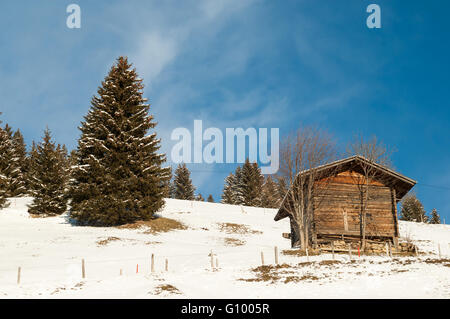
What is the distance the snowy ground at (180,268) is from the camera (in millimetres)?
14320

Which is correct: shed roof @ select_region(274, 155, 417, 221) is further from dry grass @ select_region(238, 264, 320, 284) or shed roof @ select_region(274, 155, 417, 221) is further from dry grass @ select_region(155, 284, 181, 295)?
dry grass @ select_region(155, 284, 181, 295)

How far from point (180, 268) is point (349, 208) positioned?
45.4 feet

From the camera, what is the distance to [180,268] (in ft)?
72.7

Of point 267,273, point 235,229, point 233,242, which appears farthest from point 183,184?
point 267,273

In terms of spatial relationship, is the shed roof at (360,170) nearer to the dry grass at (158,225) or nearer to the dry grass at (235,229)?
the dry grass at (235,229)

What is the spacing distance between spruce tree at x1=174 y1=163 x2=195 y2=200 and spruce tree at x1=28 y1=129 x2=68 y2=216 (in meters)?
42.6

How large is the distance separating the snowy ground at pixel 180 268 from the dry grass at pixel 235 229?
2.12 ft

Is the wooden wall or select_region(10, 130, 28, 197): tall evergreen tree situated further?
select_region(10, 130, 28, 197): tall evergreen tree

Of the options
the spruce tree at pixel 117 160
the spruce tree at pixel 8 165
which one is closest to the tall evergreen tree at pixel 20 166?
the spruce tree at pixel 8 165

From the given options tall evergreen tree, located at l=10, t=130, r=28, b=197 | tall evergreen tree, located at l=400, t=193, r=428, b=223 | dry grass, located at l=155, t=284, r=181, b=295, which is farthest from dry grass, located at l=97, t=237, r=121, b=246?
tall evergreen tree, located at l=400, t=193, r=428, b=223

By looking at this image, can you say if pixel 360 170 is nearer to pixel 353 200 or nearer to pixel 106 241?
pixel 353 200

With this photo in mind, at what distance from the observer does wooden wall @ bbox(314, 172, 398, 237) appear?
27156mm
